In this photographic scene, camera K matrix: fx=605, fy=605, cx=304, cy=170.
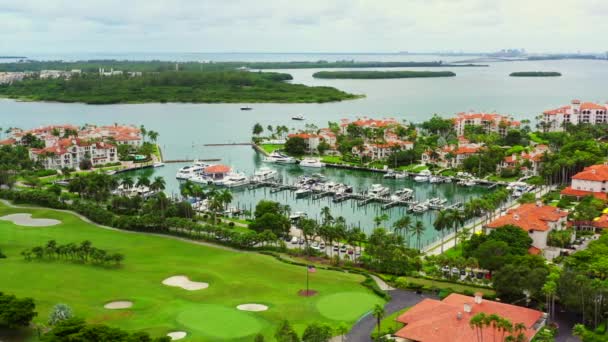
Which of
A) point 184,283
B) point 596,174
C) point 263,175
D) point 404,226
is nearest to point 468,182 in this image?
point 596,174

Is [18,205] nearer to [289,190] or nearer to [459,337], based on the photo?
A: [289,190]

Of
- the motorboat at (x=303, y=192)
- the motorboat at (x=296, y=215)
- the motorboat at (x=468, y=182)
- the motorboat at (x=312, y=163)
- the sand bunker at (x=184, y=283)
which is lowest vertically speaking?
the sand bunker at (x=184, y=283)

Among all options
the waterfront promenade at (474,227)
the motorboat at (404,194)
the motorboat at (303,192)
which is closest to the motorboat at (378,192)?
the motorboat at (404,194)

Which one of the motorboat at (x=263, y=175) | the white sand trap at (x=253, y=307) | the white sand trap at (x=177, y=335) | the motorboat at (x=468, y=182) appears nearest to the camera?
the white sand trap at (x=177, y=335)

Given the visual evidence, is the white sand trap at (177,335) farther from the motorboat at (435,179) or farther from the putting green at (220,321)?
the motorboat at (435,179)

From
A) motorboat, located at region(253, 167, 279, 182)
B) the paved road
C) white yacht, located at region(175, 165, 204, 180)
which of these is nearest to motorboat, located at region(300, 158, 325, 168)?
motorboat, located at region(253, 167, 279, 182)

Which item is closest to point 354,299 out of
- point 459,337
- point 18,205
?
point 459,337
